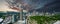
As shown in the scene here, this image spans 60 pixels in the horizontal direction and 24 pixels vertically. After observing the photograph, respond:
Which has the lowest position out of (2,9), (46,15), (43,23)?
(43,23)

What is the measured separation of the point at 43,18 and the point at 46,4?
204 millimetres

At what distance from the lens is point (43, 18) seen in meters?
1.74

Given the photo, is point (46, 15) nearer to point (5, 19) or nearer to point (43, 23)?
point (43, 23)

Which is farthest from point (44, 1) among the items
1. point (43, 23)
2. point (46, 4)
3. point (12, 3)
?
point (12, 3)

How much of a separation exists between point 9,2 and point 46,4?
53 cm

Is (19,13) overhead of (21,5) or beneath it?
beneath

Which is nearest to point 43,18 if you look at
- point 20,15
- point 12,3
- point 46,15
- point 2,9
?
point 46,15

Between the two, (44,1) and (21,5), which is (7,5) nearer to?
(21,5)

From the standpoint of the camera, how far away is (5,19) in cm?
173

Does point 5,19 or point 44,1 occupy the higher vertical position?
point 44,1

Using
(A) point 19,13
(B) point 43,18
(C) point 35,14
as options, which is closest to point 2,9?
(A) point 19,13

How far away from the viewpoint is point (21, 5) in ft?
5.71

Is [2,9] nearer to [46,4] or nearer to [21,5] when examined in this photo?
[21,5]

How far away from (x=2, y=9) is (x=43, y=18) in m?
0.59
